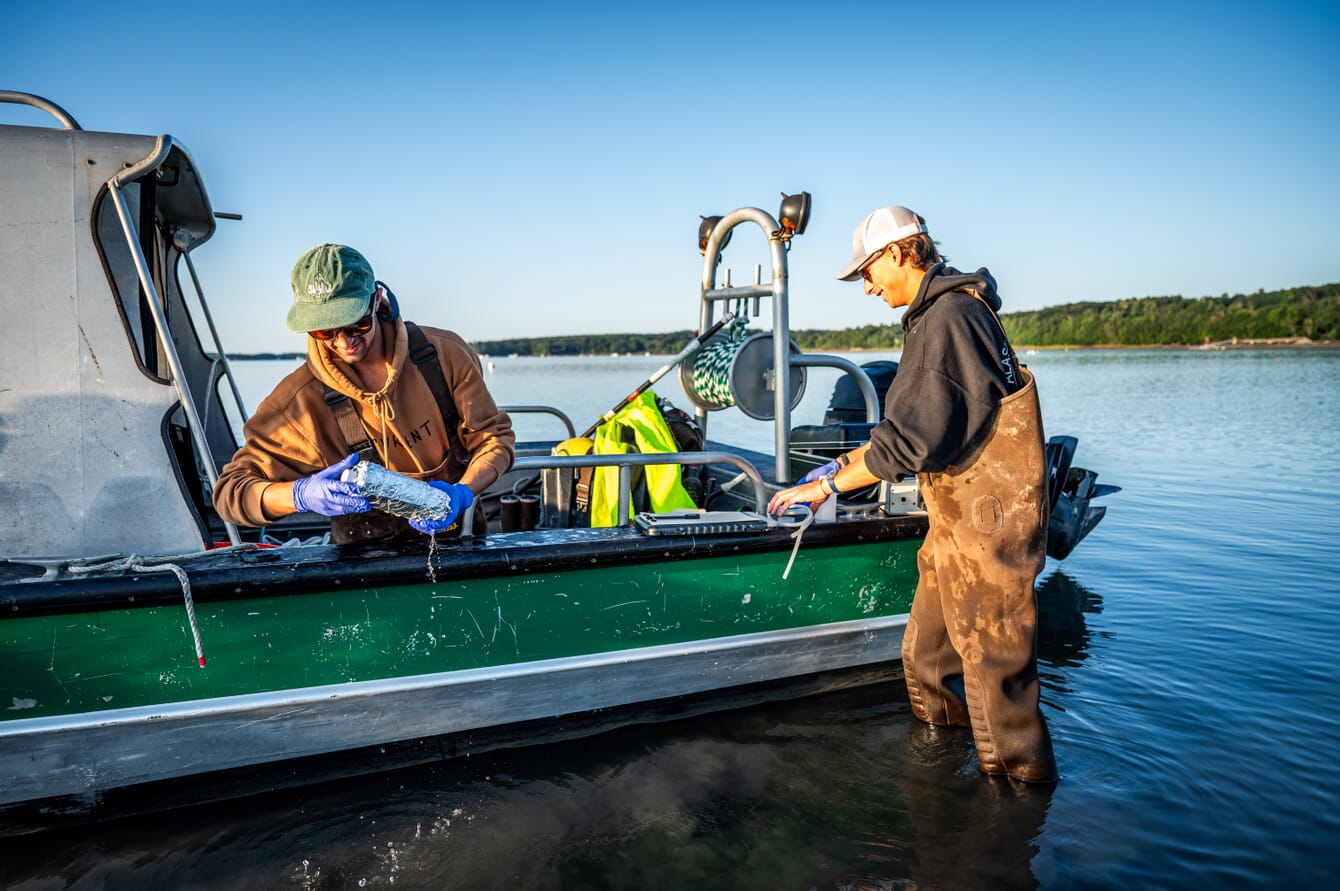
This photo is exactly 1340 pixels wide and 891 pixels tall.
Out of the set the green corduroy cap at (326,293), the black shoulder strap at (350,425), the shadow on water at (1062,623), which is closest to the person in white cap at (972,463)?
the black shoulder strap at (350,425)

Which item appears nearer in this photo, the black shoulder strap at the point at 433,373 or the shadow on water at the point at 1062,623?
the black shoulder strap at the point at 433,373

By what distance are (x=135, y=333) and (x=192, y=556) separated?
3.46ft

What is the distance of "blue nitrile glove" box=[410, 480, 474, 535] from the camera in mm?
3209

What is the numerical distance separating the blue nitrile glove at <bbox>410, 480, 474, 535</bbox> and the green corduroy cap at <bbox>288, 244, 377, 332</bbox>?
76 centimetres

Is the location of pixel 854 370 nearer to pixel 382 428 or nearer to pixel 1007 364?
pixel 1007 364

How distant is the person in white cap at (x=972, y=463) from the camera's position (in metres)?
3.18

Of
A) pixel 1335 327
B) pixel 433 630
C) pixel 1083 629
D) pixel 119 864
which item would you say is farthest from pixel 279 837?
pixel 1335 327

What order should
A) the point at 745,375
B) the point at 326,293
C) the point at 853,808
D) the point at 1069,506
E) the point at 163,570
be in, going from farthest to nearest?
1. the point at 1069,506
2. the point at 745,375
3. the point at 853,808
4. the point at 163,570
5. the point at 326,293

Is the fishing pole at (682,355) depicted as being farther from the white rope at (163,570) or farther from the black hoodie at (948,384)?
the white rope at (163,570)

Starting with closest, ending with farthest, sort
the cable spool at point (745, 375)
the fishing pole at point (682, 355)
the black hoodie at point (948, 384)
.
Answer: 1. the black hoodie at point (948, 384)
2. the cable spool at point (745, 375)
3. the fishing pole at point (682, 355)

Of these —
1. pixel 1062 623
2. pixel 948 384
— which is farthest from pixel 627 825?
pixel 1062 623

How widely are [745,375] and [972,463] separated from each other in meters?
1.66

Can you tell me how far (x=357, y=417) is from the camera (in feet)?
11.0

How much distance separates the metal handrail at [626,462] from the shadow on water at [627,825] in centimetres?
130
